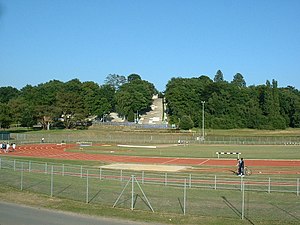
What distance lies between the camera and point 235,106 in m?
147

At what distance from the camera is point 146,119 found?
18200 cm

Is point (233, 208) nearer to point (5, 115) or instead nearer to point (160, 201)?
point (160, 201)

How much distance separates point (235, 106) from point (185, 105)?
19.4m

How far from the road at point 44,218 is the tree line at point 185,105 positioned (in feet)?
332

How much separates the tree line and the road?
101 meters

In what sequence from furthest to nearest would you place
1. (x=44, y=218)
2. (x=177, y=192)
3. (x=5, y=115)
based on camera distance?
1. (x=5, y=115)
2. (x=177, y=192)
3. (x=44, y=218)

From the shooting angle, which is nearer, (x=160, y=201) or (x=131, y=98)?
(x=160, y=201)

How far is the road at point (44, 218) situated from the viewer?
1834cm

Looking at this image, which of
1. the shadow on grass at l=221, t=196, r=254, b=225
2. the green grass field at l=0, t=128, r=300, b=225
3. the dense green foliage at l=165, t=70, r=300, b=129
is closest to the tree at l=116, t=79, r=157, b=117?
the dense green foliage at l=165, t=70, r=300, b=129

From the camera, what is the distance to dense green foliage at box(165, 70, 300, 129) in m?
142

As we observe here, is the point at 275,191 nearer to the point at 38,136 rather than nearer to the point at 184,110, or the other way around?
the point at 38,136

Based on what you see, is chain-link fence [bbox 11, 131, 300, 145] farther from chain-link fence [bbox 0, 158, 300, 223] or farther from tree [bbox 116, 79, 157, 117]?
chain-link fence [bbox 0, 158, 300, 223]

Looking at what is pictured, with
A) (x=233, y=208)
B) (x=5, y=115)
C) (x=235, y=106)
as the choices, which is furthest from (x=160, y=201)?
(x=235, y=106)

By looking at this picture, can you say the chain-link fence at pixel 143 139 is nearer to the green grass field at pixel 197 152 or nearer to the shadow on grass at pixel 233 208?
the green grass field at pixel 197 152
